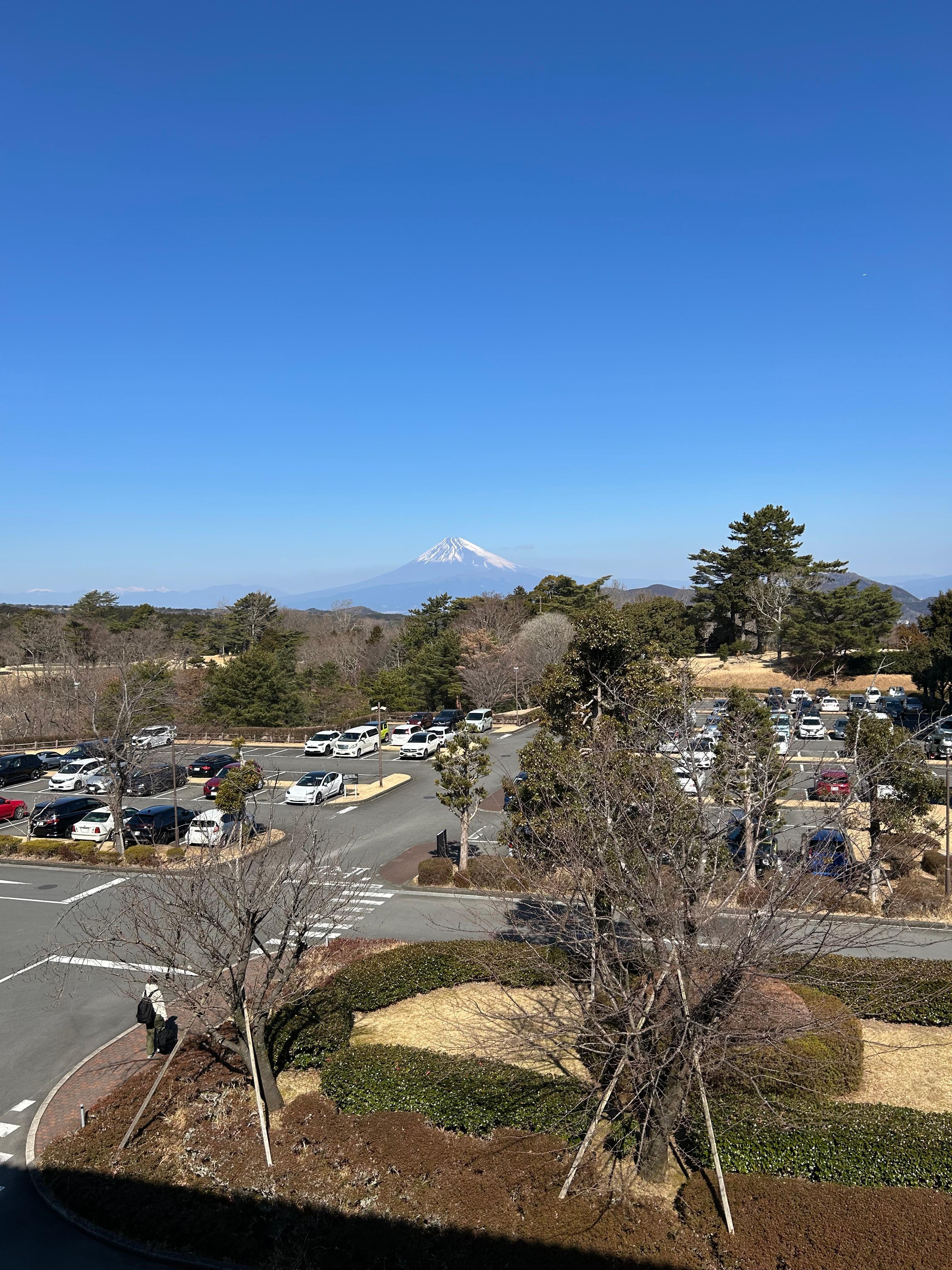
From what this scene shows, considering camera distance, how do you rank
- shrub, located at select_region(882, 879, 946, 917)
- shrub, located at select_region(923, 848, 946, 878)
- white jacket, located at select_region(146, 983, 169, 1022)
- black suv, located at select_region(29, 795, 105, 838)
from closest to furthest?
white jacket, located at select_region(146, 983, 169, 1022) < shrub, located at select_region(882, 879, 946, 917) < shrub, located at select_region(923, 848, 946, 878) < black suv, located at select_region(29, 795, 105, 838)

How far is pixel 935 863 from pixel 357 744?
28.2 metres

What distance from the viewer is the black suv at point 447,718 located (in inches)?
1900

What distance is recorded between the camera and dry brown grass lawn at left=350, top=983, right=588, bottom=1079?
11336 mm

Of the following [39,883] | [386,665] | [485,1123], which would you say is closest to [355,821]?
[39,883]

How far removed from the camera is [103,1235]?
927 cm

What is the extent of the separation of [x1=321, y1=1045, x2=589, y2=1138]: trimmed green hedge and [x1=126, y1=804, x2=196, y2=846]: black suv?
1697cm

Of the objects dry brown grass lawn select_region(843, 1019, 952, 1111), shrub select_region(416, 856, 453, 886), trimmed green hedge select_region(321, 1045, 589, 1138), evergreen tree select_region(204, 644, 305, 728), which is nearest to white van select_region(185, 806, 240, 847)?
shrub select_region(416, 856, 453, 886)

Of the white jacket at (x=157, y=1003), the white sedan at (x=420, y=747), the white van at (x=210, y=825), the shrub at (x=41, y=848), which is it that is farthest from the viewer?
the white sedan at (x=420, y=747)

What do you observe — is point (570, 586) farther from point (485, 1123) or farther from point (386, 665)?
point (485, 1123)

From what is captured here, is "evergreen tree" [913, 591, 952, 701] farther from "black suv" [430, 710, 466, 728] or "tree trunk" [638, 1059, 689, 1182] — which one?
"tree trunk" [638, 1059, 689, 1182]

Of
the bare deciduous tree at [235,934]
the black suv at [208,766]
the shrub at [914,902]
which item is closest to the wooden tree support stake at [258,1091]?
the bare deciduous tree at [235,934]

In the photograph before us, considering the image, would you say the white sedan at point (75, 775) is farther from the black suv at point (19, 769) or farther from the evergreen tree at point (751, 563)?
the evergreen tree at point (751, 563)

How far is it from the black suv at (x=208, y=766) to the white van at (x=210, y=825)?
1016 cm

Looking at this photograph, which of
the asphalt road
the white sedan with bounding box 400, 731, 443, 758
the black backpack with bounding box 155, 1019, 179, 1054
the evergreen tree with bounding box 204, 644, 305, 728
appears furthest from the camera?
the evergreen tree with bounding box 204, 644, 305, 728
